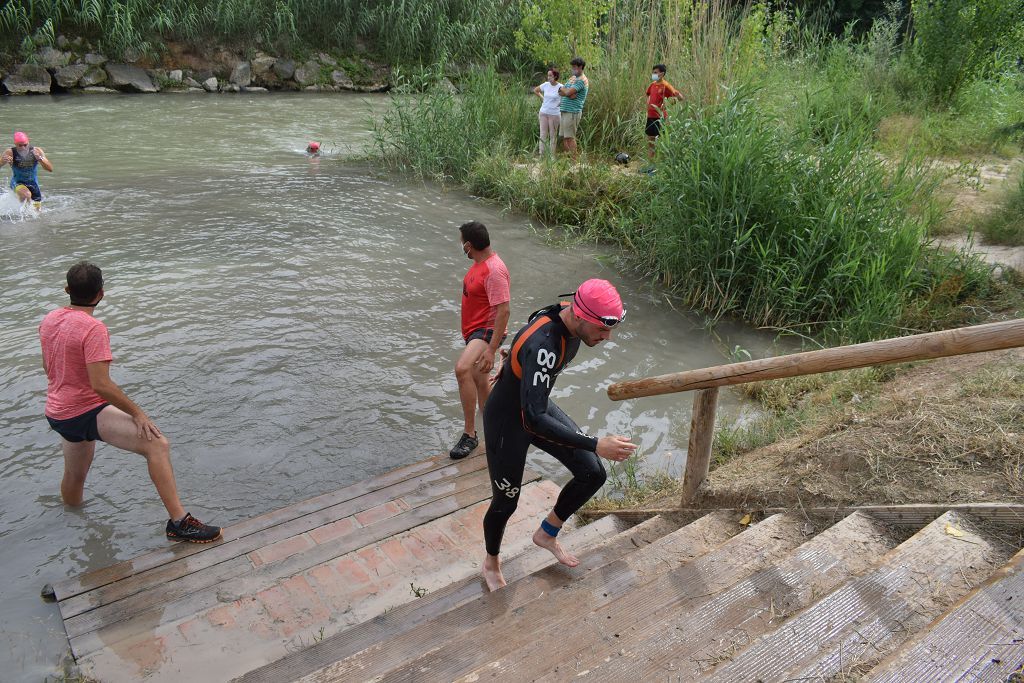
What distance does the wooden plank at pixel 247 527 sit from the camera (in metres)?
3.79

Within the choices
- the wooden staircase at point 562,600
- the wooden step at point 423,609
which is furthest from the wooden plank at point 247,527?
the wooden step at point 423,609

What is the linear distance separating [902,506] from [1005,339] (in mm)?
919

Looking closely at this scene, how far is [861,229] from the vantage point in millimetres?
7367

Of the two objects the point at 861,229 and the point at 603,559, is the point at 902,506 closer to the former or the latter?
the point at 603,559

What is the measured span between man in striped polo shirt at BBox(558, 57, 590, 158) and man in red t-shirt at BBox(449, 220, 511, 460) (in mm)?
6936

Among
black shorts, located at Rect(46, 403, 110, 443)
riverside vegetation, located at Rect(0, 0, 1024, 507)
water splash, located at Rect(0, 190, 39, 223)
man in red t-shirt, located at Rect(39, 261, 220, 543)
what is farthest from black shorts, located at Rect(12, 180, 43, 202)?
black shorts, located at Rect(46, 403, 110, 443)

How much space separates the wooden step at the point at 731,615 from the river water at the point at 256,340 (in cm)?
258

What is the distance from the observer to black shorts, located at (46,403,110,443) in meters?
4.12

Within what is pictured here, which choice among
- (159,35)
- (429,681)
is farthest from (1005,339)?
(159,35)

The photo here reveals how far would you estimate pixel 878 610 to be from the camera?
2.39 meters

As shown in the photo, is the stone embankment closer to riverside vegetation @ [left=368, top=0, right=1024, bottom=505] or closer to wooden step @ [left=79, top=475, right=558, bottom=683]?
riverside vegetation @ [left=368, top=0, right=1024, bottom=505]

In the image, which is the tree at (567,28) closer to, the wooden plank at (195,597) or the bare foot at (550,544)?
the wooden plank at (195,597)

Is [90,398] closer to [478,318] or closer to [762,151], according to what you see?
[478,318]

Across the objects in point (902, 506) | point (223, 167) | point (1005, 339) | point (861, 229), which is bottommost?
point (223, 167)
